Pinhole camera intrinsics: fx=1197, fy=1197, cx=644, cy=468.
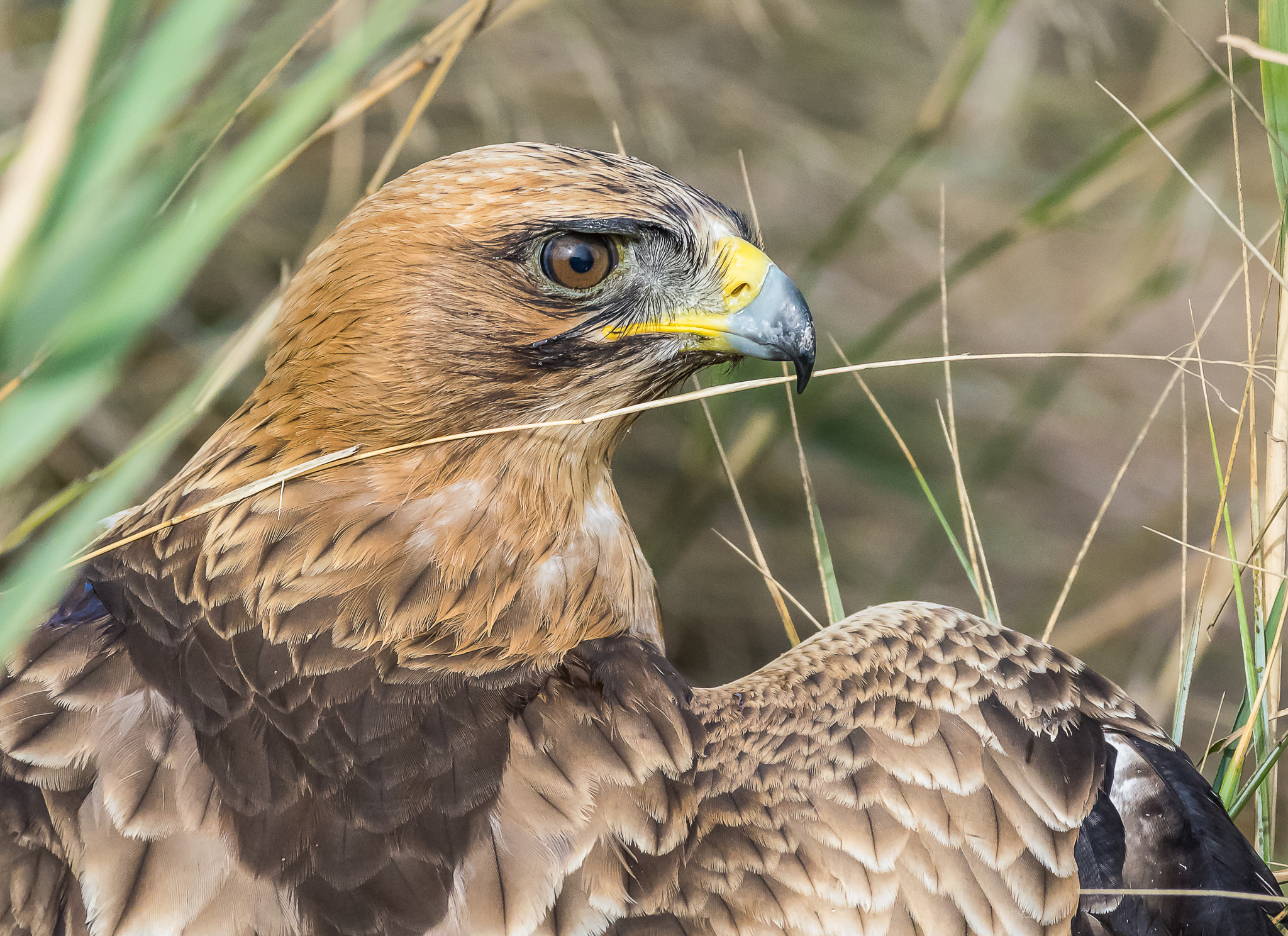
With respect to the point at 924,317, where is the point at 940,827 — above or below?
above

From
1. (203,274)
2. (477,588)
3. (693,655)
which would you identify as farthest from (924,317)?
(477,588)

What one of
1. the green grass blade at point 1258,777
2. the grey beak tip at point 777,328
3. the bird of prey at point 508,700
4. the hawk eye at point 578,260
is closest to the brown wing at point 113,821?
the bird of prey at point 508,700

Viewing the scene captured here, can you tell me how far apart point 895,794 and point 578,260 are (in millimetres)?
1124

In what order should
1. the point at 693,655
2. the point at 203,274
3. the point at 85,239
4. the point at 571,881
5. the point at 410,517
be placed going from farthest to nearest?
the point at 693,655
the point at 203,274
the point at 410,517
the point at 571,881
the point at 85,239

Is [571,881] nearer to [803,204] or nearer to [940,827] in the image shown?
[940,827]

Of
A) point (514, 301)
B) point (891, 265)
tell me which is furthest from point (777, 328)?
point (891, 265)

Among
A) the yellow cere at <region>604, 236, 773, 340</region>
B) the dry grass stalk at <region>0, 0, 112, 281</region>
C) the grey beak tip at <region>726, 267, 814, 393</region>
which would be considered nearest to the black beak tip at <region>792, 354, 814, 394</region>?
the grey beak tip at <region>726, 267, 814, 393</region>

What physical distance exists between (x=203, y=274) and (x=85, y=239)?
3676 mm

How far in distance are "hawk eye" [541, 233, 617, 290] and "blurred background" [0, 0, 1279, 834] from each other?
109 centimetres

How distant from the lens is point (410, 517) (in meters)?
2.21

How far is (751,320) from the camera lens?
7.72 feet

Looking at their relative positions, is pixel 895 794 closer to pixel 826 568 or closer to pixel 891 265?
pixel 826 568

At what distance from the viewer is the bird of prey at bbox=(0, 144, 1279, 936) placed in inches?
73.7

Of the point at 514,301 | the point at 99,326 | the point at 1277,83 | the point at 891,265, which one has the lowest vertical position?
the point at 891,265
